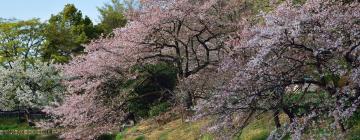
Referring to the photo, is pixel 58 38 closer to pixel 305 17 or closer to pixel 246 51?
pixel 246 51

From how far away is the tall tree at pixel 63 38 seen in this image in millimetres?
41688

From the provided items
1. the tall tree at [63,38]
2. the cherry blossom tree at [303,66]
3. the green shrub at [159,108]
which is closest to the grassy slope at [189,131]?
the green shrub at [159,108]

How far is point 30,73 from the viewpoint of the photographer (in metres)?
34.8

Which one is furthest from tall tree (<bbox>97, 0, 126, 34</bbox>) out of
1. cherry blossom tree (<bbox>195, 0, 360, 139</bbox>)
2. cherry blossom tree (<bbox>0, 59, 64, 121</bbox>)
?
cherry blossom tree (<bbox>195, 0, 360, 139</bbox>)

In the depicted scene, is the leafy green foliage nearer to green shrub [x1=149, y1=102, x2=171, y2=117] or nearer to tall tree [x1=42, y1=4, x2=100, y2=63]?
green shrub [x1=149, y1=102, x2=171, y2=117]

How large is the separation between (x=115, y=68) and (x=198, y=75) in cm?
356

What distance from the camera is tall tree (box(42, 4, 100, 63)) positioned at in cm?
4169

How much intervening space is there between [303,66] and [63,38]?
3544 cm

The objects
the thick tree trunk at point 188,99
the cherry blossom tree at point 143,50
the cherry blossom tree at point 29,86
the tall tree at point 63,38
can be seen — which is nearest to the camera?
the cherry blossom tree at point 143,50

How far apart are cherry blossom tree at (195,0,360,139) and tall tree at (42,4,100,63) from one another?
3195 cm

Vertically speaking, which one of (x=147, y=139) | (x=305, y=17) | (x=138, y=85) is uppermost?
(x=305, y=17)

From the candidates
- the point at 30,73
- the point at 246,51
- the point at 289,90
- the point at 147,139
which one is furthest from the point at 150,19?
the point at 30,73

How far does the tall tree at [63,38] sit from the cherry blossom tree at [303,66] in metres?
31.9

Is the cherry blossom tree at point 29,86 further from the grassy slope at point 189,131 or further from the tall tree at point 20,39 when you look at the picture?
the grassy slope at point 189,131
